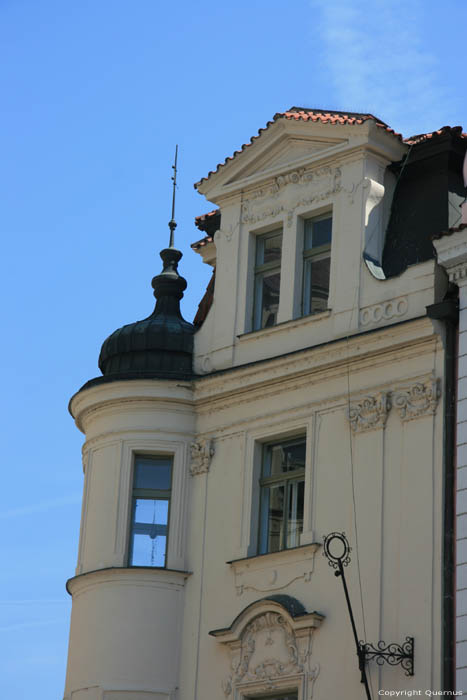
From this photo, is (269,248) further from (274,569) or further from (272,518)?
(274,569)

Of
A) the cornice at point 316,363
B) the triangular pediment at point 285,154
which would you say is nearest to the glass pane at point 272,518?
the cornice at point 316,363

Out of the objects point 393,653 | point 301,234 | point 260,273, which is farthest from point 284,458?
point 393,653

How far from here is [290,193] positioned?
28812mm

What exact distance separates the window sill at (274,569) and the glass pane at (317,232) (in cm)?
522

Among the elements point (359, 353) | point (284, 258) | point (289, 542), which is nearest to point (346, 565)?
point (289, 542)

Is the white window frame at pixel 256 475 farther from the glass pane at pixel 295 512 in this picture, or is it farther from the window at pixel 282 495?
the glass pane at pixel 295 512

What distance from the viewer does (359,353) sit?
26.2 meters

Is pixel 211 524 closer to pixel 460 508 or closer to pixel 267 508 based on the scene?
pixel 267 508

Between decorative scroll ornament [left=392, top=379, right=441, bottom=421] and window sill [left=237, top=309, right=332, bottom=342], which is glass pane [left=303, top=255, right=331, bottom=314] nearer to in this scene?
window sill [left=237, top=309, right=332, bottom=342]

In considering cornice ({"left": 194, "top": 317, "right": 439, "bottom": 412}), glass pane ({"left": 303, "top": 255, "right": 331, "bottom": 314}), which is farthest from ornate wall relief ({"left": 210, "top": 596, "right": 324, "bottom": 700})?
glass pane ({"left": 303, "top": 255, "right": 331, "bottom": 314})

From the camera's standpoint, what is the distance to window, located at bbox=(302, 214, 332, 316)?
27.9 metres

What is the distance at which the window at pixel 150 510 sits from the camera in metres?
27.8

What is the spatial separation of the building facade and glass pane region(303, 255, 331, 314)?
32 mm

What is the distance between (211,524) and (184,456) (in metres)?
1.33
